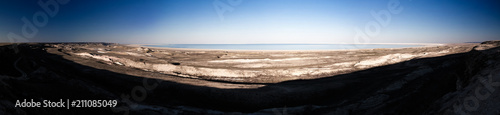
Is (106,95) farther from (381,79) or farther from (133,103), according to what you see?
(381,79)

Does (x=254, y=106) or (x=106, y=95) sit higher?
(x=106, y=95)

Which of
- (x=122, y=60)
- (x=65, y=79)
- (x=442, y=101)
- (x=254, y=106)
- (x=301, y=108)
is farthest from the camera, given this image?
(x=122, y=60)

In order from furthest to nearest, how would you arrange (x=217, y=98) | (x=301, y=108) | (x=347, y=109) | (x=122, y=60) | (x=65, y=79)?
(x=122, y=60), (x=65, y=79), (x=217, y=98), (x=301, y=108), (x=347, y=109)

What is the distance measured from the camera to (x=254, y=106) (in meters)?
9.80

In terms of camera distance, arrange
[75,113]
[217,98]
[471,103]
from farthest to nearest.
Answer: [217,98] < [75,113] < [471,103]

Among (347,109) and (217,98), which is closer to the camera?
(347,109)

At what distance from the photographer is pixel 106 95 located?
9.42 meters

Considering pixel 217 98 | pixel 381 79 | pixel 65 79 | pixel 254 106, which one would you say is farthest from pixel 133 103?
pixel 381 79

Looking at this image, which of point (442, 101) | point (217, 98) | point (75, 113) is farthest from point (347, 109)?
point (75, 113)

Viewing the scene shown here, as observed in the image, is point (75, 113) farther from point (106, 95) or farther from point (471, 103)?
point (471, 103)

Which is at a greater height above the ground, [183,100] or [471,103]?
[471,103]

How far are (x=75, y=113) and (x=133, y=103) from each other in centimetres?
216

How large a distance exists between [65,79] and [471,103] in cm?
1829

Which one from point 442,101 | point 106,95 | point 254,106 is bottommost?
point 254,106
